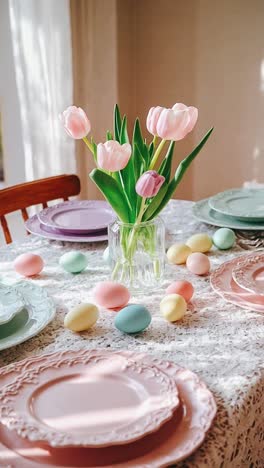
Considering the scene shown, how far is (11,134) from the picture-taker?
271cm

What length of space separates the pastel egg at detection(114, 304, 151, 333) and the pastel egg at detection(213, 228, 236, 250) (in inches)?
17.3

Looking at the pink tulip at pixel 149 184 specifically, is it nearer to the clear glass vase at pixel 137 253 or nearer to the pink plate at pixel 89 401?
the clear glass vase at pixel 137 253

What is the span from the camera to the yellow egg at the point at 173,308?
1074 mm

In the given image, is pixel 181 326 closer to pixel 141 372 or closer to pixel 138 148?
pixel 141 372

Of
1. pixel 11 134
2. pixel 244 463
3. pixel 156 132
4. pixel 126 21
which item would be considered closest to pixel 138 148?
pixel 156 132

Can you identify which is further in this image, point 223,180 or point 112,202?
point 223,180

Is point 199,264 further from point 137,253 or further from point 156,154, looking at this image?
point 156,154

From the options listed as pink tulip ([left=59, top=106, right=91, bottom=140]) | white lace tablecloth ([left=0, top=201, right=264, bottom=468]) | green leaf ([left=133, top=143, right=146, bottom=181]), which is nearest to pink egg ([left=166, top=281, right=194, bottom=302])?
white lace tablecloth ([left=0, top=201, right=264, bottom=468])

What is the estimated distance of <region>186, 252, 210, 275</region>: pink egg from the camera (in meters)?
1.28

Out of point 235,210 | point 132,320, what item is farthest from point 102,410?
point 235,210

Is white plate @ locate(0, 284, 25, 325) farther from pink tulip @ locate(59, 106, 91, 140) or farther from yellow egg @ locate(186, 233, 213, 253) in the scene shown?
yellow egg @ locate(186, 233, 213, 253)

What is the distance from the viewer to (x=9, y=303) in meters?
1.10

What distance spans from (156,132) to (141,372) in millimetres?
502

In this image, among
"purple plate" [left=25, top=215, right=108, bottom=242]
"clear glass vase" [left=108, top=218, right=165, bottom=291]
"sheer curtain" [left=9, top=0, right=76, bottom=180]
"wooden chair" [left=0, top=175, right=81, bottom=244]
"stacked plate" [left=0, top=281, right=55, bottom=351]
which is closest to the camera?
"stacked plate" [left=0, top=281, right=55, bottom=351]
